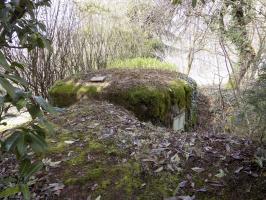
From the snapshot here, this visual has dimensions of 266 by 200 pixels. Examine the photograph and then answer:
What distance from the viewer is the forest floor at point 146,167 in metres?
1.90

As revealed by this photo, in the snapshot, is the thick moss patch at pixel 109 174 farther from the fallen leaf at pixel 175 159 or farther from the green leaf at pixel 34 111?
the green leaf at pixel 34 111

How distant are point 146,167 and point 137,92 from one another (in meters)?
Answer: 2.22

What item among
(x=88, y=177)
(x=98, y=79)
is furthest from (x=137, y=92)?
(x=88, y=177)

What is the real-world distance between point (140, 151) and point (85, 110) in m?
1.30

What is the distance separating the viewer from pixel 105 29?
757cm

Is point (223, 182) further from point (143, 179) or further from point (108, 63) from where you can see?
point (108, 63)

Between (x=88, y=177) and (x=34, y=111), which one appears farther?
Answer: (x=88, y=177)

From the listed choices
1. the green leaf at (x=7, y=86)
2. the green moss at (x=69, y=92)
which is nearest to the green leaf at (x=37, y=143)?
the green leaf at (x=7, y=86)

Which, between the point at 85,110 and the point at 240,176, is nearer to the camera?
the point at 240,176

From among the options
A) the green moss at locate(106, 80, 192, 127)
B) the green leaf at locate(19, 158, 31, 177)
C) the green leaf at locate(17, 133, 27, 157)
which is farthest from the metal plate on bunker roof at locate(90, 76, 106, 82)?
the green leaf at locate(17, 133, 27, 157)

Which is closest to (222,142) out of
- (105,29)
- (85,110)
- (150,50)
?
(85,110)

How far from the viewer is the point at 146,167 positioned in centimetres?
210

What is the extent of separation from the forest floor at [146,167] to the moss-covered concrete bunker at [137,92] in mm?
1464

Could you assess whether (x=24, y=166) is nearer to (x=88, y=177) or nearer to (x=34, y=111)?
(x=34, y=111)
